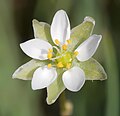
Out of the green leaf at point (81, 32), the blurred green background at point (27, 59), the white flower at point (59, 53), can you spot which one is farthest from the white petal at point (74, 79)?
the blurred green background at point (27, 59)

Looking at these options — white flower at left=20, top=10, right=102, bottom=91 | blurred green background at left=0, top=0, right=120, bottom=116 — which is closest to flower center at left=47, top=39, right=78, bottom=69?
white flower at left=20, top=10, right=102, bottom=91

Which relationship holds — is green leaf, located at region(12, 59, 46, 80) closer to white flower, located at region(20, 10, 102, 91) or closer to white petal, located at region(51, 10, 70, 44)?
white flower, located at region(20, 10, 102, 91)

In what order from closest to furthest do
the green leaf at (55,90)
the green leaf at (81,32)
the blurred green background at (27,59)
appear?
the green leaf at (55,90) < the green leaf at (81,32) < the blurred green background at (27,59)

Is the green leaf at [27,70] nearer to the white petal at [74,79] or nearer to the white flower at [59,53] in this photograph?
the white flower at [59,53]

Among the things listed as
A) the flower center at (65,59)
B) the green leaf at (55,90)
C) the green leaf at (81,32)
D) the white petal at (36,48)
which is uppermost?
the green leaf at (81,32)

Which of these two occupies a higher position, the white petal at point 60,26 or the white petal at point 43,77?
the white petal at point 60,26

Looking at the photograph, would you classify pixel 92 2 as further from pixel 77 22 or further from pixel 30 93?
pixel 30 93

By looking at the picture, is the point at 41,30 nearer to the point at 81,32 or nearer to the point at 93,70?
the point at 81,32

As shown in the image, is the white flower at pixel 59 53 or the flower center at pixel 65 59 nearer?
the white flower at pixel 59 53
